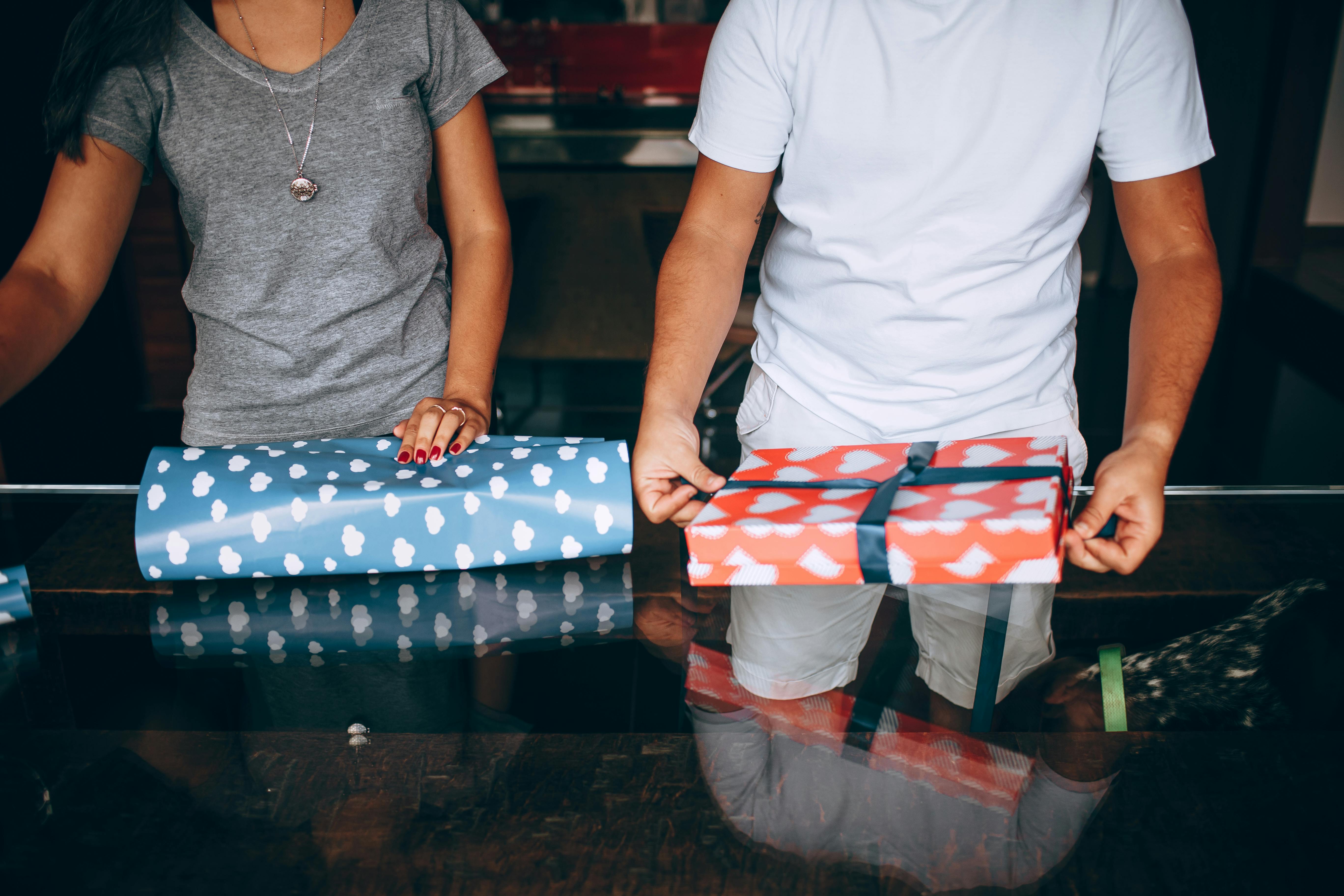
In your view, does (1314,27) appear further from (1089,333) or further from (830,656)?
(830,656)

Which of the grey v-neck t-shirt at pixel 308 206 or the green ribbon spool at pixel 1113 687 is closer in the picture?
the green ribbon spool at pixel 1113 687

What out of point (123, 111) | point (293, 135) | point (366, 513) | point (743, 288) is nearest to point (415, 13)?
point (293, 135)

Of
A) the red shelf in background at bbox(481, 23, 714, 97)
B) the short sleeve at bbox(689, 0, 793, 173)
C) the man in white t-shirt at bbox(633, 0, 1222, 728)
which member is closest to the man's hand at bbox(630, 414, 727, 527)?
the man in white t-shirt at bbox(633, 0, 1222, 728)

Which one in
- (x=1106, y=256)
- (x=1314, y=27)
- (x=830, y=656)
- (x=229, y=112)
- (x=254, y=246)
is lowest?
(x=1106, y=256)

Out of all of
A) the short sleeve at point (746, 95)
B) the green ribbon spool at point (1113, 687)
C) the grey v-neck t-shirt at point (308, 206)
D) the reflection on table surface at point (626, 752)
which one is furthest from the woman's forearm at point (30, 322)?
the green ribbon spool at point (1113, 687)

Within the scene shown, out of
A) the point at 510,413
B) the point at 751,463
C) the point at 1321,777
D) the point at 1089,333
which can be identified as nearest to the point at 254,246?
the point at 751,463

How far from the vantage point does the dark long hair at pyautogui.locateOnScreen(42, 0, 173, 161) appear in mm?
1081

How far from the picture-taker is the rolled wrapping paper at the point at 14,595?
2.85 feet

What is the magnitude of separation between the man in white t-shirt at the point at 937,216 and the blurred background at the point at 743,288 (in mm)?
1786

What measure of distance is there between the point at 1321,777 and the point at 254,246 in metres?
1.24

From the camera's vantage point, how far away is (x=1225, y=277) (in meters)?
3.83

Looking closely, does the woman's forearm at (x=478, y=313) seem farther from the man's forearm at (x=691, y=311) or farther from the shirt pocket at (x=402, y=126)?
the man's forearm at (x=691, y=311)

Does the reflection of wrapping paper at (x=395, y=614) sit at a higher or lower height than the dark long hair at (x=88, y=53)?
lower

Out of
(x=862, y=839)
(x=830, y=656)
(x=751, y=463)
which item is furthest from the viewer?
(x=751, y=463)
